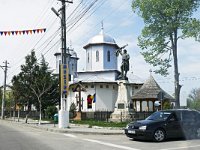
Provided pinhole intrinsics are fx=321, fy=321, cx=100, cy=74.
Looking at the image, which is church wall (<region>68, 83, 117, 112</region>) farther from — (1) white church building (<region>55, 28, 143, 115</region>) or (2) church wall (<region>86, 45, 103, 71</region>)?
(2) church wall (<region>86, 45, 103, 71</region>)

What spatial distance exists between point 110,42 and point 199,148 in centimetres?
4403

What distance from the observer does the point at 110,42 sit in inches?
2163

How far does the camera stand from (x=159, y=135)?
14172 millimetres

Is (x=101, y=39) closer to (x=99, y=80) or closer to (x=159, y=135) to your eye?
(x=99, y=80)

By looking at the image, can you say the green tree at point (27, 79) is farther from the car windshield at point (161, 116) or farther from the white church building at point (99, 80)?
the car windshield at point (161, 116)

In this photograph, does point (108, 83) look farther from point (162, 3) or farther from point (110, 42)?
point (162, 3)

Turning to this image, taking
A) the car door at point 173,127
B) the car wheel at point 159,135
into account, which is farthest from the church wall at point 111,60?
the car wheel at point 159,135

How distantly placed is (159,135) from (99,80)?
33768 millimetres

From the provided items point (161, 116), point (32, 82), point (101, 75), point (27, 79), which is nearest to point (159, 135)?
point (161, 116)

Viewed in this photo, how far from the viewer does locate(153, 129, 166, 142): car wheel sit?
14081 millimetres

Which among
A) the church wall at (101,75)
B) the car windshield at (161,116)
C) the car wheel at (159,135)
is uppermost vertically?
the church wall at (101,75)

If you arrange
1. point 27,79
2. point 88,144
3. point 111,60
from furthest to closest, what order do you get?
point 111,60 < point 27,79 < point 88,144

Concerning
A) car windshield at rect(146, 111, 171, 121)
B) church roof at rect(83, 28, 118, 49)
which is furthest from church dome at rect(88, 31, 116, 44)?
→ car windshield at rect(146, 111, 171, 121)

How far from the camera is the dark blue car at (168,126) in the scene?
46.2 ft
